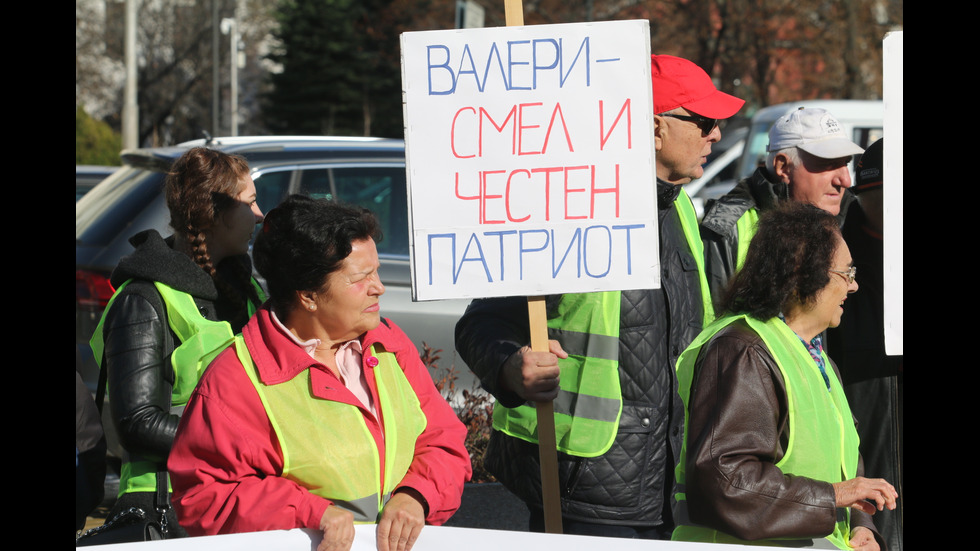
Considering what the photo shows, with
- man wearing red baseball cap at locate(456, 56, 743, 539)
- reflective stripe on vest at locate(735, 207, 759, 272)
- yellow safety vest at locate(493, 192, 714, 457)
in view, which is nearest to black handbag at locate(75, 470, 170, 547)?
man wearing red baseball cap at locate(456, 56, 743, 539)

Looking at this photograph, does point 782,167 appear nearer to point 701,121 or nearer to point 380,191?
point 701,121

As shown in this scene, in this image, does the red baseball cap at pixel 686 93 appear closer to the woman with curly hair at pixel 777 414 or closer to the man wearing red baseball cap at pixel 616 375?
the man wearing red baseball cap at pixel 616 375

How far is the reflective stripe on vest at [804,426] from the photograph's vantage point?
2463 millimetres

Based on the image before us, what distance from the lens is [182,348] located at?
2.96 m

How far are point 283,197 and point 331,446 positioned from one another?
318cm

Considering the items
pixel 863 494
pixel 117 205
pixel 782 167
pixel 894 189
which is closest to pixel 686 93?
pixel 894 189

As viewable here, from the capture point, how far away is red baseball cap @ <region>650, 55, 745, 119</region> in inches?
123

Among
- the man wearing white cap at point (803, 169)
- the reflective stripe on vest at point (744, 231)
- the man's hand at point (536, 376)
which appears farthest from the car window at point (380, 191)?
the man's hand at point (536, 376)

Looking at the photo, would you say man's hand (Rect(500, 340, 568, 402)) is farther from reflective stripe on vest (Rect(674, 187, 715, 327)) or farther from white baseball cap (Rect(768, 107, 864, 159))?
white baseball cap (Rect(768, 107, 864, 159))

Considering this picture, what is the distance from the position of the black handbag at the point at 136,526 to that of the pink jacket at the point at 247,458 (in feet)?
1.94
